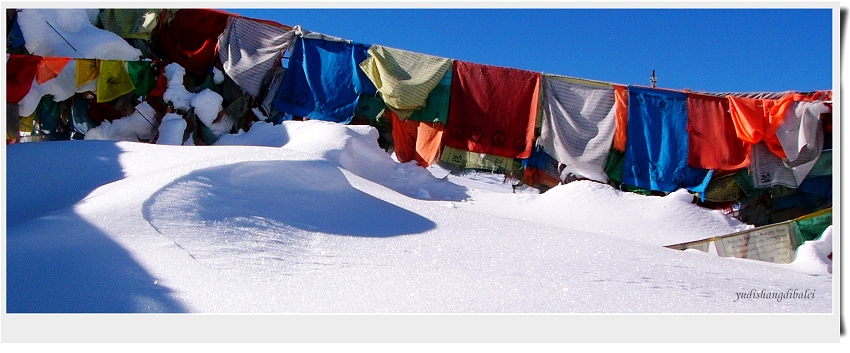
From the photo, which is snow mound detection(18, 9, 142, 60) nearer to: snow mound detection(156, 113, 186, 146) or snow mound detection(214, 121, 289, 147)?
snow mound detection(156, 113, 186, 146)

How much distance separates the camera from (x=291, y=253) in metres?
3.13

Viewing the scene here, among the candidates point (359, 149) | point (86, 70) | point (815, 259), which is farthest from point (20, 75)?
point (815, 259)

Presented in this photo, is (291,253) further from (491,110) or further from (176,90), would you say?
(176,90)

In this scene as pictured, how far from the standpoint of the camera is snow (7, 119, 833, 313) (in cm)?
257

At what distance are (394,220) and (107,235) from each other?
148 cm

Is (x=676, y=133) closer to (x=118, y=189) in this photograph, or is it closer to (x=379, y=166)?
(x=379, y=166)

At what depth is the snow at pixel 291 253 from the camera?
257cm

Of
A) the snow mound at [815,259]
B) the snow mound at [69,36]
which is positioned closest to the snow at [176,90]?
the snow mound at [69,36]

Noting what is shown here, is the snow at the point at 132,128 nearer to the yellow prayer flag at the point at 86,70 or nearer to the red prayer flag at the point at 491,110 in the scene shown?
the yellow prayer flag at the point at 86,70

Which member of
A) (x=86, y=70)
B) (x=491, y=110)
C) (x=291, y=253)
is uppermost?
(x=86, y=70)

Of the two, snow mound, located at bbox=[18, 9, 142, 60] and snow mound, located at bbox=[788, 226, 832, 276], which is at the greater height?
snow mound, located at bbox=[18, 9, 142, 60]

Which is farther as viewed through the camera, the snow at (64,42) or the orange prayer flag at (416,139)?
the orange prayer flag at (416,139)

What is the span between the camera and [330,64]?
6844mm

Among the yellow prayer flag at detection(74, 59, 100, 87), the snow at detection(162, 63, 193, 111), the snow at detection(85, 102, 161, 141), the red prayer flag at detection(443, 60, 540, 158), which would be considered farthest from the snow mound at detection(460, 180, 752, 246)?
the yellow prayer flag at detection(74, 59, 100, 87)
